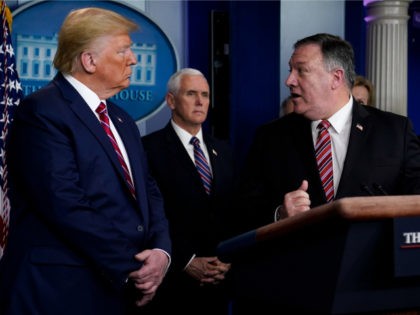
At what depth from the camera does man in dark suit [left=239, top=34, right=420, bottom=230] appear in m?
2.24

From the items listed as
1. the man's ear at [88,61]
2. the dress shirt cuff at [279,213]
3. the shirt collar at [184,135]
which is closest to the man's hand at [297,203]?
the dress shirt cuff at [279,213]

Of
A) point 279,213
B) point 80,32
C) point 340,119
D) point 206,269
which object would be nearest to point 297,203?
point 279,213

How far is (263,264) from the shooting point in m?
1.52

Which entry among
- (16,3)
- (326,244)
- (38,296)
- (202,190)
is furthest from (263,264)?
(16,3)

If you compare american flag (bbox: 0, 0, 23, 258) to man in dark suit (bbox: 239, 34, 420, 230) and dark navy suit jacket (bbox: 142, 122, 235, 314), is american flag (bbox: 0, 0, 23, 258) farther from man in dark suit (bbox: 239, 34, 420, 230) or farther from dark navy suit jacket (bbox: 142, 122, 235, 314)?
man in dark suit (bbox: 239, 34, 420, 230)

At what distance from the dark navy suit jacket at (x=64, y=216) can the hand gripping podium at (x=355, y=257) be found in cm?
79

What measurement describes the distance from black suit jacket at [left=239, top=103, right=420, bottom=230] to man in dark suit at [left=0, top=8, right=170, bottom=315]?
1.31 feet

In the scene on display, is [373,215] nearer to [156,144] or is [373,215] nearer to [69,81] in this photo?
[69,81]

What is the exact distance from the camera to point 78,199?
2045mm

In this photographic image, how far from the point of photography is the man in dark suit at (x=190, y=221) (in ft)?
10.3

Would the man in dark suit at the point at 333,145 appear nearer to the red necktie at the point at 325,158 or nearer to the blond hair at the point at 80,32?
the red necktie at the point at 325,158

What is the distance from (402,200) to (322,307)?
0.24m

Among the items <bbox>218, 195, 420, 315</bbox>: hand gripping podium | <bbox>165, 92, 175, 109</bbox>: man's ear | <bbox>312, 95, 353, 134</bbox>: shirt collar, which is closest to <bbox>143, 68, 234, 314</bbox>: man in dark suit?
<bbox>165, 92, 175, 109</bbox>: man's ear

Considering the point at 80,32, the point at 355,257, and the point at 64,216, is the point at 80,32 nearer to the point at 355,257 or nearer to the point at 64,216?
the point at 64,216
